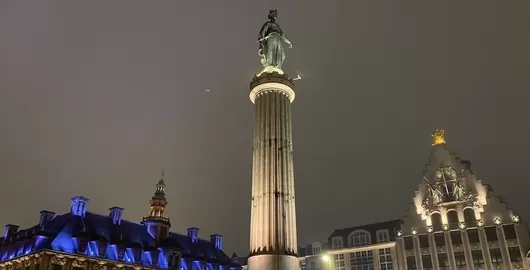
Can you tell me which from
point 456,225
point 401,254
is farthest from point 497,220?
point 401,254

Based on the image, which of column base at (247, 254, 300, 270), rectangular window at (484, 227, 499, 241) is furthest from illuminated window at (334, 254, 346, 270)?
column base at (247, 254, 300, 270)

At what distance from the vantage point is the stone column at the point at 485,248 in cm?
4181

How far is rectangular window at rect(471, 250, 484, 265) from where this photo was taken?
42.4 metres

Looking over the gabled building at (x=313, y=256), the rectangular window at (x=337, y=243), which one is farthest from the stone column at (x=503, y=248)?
the gabled building at (x=313, y=256)

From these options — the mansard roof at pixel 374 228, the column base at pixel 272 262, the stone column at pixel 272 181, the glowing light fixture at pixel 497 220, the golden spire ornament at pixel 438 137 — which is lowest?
the column base at pixel 272 262

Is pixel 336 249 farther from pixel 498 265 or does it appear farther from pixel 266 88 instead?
pixel 266 88

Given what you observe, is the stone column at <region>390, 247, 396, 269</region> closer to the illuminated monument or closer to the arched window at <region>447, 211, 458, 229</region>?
the arched window at <region>447, 211, 458, 229</region>

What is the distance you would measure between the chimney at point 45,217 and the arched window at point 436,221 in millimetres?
41459

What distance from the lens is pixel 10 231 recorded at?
165 feet

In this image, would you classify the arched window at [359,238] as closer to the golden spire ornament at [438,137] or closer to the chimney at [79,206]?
the golden spire ornament at [438,137]

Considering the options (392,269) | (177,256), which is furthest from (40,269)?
(392,269)

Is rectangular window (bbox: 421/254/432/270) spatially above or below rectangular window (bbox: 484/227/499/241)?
below

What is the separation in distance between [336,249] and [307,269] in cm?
636

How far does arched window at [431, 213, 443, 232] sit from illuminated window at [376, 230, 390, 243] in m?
6.79
